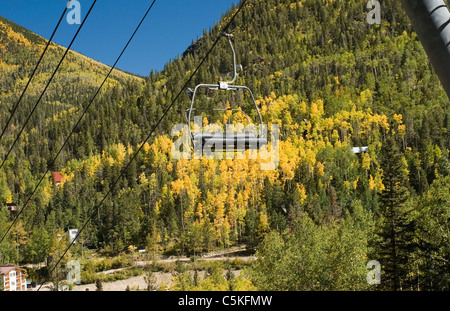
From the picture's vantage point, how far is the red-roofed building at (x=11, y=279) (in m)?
41.2

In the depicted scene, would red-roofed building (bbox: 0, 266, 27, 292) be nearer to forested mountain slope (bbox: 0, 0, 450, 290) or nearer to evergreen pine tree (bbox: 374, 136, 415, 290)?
forested mountain slope (bbox: 0, 0, 450, 290)

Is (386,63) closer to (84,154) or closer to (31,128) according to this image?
(84,154)

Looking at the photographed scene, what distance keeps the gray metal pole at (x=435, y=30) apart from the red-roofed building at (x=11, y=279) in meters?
45.5

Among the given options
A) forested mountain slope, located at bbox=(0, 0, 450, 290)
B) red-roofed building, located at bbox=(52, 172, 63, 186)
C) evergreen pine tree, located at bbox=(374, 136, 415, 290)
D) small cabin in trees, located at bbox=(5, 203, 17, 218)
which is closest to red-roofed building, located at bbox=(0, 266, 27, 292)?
forested mountain slope, located at bbox=(0, 0, 450, 290)

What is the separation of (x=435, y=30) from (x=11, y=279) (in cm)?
4843

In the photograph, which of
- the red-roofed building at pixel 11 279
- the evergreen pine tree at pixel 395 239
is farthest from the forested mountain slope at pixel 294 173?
the red-roofed building at pixel 11 279

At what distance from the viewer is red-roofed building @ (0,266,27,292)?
135ft

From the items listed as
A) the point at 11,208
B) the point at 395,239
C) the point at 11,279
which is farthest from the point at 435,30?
the point at 11,208

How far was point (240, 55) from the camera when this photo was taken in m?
134

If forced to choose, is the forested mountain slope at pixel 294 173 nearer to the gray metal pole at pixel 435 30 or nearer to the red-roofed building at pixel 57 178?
the red-roofed building at pixel 57 178

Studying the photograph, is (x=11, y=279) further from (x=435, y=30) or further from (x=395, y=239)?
(x=435, y=30)

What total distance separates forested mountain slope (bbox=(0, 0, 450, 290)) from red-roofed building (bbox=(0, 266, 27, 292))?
8.99m

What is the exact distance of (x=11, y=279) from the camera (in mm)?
43406
